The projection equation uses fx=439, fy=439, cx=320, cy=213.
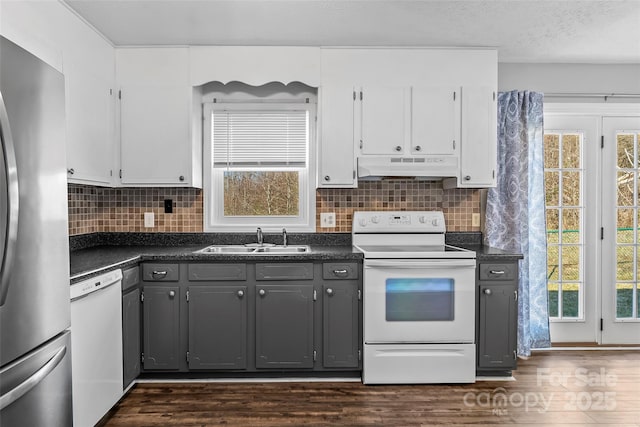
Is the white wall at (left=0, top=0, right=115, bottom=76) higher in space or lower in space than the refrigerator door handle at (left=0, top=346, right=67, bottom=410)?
higher

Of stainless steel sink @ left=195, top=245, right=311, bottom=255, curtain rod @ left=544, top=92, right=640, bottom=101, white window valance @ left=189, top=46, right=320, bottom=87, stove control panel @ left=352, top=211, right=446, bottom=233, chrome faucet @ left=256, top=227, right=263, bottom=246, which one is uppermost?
white window valance @ left=189, top=46, right=320, bottom=87

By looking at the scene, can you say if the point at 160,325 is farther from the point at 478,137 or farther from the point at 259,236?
the point at 478,137

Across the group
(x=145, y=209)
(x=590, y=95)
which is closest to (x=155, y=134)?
(x=145, y=209)

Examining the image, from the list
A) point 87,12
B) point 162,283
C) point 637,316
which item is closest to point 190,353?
point 162,283

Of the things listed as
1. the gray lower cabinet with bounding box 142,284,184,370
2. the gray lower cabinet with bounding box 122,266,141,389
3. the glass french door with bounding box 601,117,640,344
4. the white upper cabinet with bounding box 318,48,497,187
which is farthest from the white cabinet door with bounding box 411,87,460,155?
the gray lower cabinet with bounding box 122,266,141,389

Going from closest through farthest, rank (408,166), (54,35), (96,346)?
(96,346) < (54,35) < (408,166)

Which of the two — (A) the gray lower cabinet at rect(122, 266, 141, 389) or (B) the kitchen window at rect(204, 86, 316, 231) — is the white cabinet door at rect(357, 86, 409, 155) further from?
(A) the gray lower cabinet at rect(122, 266, 141, 389)

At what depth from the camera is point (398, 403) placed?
267 cm

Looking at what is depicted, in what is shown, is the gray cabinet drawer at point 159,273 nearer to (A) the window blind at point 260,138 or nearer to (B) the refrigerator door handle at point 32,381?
(A) the window blind at point 260,138

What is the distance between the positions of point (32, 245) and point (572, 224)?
3.85 metres

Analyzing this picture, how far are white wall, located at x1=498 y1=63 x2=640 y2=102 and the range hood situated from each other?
99 centimetres

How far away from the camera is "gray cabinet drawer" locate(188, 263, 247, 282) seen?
2.92 metres

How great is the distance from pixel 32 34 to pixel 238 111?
1.54 metres

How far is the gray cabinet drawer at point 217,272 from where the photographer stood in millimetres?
2918
